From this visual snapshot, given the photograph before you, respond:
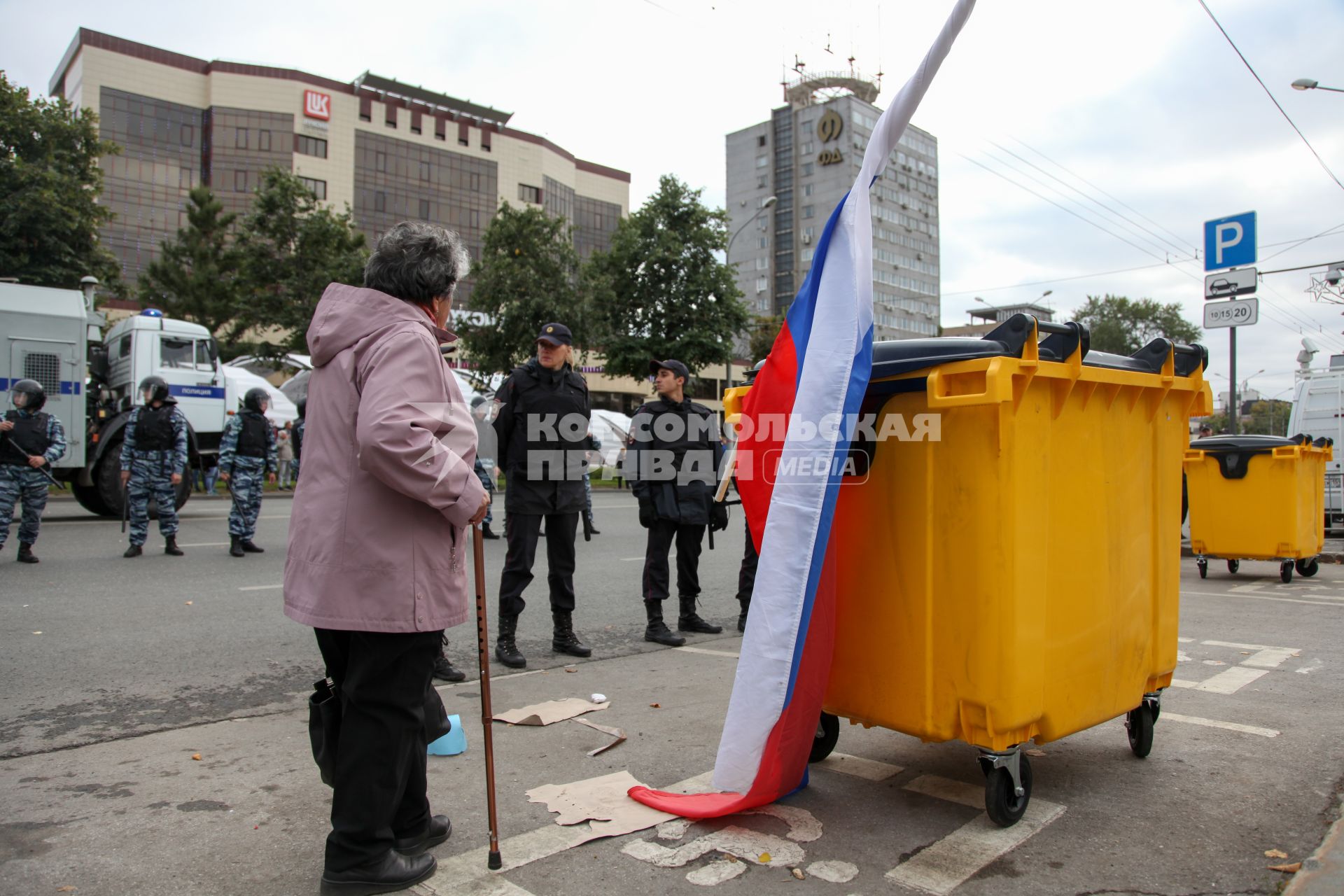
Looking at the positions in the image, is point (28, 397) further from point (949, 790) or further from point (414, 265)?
point (949, 790)

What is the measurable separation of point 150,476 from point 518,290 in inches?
717

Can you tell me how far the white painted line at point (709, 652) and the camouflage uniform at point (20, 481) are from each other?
23.2 feet

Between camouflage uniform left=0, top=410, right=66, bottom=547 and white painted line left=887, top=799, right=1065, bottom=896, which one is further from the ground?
camouflage uniform left=0, top=410, right=66, bottom=547

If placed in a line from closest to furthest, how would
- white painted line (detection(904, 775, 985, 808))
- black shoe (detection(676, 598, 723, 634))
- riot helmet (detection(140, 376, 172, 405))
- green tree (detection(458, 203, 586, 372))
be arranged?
white painted line (detection(904, 775, 985, 808)) < black shoe (detection(676, 598, 723, 634)) < riot helmet (detection(140, 376, 172, 405)) < green tree (detection(458, 203, 586, 372))

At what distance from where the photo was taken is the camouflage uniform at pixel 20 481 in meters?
9.16

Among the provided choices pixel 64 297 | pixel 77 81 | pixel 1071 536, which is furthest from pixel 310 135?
pixel 1071 536

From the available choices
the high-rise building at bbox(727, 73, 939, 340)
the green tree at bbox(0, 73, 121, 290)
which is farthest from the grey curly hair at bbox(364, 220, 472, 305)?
the high-rise building at bbox(727, 73, 939, 340)

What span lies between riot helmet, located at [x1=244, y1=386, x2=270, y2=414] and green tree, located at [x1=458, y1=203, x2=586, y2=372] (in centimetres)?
1622

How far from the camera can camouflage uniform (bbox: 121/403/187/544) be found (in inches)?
385

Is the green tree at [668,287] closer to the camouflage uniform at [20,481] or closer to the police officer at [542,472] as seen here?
the camouflage uniform at [20,481]

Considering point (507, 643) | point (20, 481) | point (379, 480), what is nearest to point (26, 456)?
point (20, 481)

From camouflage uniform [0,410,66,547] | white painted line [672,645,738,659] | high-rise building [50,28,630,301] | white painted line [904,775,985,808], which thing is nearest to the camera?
white painted line [904,775,985,808]

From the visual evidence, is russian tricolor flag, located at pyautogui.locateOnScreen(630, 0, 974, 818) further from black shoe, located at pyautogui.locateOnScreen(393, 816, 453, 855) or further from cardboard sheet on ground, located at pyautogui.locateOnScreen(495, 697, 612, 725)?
cardboard sheet on ground, located at pyautogui.locateOnScreen(495, 697, 612, 725)

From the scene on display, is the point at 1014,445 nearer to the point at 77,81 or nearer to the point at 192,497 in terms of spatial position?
the point at 192,497
